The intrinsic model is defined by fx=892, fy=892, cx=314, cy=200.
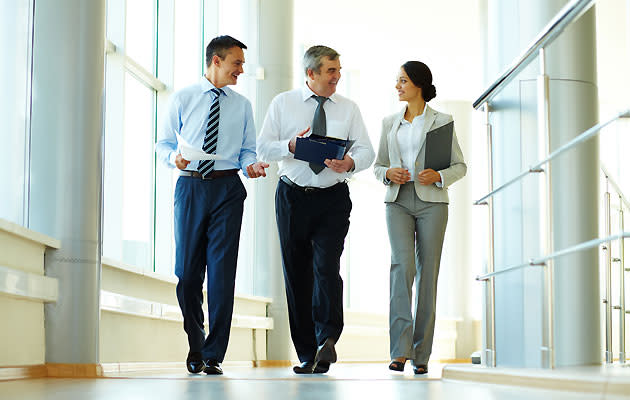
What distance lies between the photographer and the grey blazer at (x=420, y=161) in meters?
3.84

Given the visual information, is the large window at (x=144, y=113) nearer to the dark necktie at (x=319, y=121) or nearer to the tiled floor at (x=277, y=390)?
the dark necktie at (x=319, y=121)

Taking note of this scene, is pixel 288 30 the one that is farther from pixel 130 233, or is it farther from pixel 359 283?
pixel 359 283

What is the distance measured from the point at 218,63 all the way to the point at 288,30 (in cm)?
302

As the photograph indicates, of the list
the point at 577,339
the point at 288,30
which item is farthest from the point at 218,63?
the point at 288,30

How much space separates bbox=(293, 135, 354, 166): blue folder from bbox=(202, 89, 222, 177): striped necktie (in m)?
0.35

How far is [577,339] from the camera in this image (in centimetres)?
283

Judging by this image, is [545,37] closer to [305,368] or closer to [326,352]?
[326,352]

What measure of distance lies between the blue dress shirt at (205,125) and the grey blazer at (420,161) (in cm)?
60

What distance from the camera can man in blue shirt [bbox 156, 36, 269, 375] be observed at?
11.7ft

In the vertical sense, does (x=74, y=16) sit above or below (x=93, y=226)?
above

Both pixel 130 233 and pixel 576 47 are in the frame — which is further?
pixel 130 233

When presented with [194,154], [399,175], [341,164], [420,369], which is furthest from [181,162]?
[420,369]

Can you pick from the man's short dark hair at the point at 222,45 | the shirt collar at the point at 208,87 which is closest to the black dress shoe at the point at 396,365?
the shirt collar at the point at 208,87

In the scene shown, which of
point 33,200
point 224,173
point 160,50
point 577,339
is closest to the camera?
point 577,339
